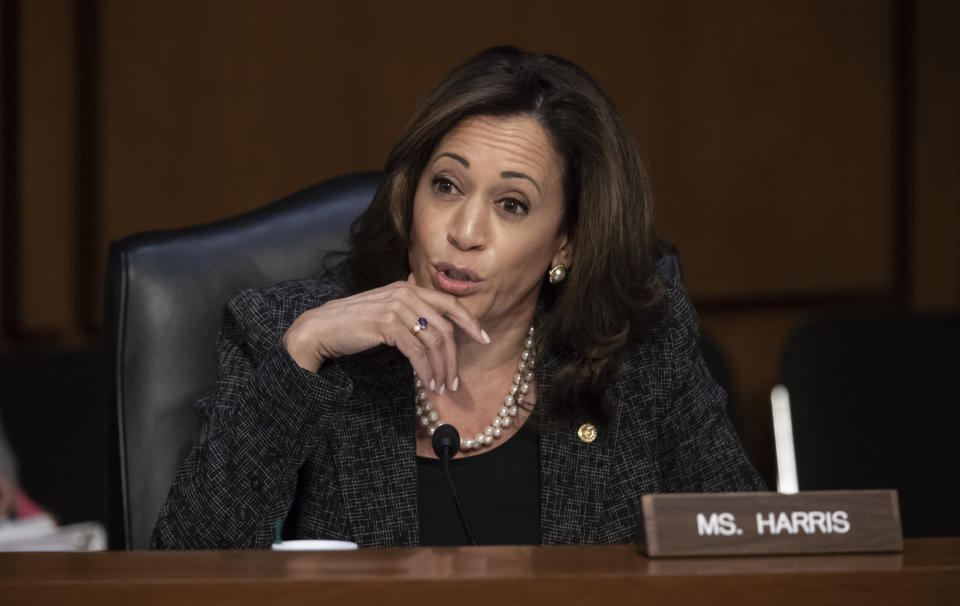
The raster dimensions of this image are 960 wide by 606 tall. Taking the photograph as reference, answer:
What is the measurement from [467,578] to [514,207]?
0.83 meters

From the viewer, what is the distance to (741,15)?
2723 mm

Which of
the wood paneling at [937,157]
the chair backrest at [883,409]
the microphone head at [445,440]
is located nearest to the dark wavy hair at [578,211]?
the microphone head at [445,440]

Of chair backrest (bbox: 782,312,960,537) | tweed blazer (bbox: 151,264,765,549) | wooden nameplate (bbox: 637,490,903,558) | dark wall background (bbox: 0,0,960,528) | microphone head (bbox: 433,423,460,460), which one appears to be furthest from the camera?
dark wall background (bbox: 0,0,960,528)

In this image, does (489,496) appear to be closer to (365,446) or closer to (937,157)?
(365,446)

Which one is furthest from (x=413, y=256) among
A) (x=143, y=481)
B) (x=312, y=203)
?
(x=143, y=481)

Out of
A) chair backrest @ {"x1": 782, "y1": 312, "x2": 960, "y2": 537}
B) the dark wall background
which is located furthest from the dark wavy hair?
the dark wall background

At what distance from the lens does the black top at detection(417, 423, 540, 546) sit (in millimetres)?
1546

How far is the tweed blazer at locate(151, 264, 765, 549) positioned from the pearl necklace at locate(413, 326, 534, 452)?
0.10 feet

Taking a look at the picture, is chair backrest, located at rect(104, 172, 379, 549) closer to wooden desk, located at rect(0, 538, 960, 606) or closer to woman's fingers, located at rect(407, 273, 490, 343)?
woman's fingers, located at rect(407, 273, 490, 343)

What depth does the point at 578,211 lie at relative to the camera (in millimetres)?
1639

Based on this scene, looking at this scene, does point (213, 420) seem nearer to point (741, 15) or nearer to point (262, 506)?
point (262, 506)

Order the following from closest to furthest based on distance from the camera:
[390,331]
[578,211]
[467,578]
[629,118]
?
[467,578] < [390,331] < [578,211] < [629,118]

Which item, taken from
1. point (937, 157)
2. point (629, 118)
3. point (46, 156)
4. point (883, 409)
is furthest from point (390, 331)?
point (937, 157)

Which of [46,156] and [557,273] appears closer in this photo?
[557,273]
